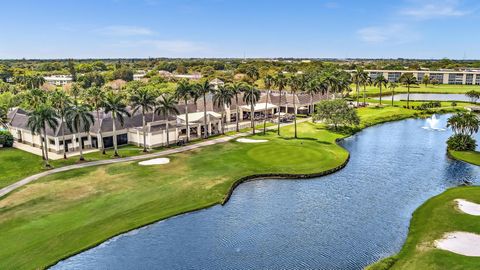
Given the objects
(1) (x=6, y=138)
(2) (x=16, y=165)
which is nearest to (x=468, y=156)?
(2) (x=16, y=165)

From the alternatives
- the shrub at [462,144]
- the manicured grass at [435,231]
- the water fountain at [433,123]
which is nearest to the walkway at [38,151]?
the manicured grass at [435,231]

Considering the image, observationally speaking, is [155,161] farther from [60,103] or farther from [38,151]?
[38,151]

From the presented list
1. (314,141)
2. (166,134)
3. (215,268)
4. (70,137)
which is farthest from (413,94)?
(215,268)

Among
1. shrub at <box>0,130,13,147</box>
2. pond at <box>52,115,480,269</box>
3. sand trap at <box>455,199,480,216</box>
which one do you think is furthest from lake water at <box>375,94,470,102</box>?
shrub at <box>0,130,13,147</box>

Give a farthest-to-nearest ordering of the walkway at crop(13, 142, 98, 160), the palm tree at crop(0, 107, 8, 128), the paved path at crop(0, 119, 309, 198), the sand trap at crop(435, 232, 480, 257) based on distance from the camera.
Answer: the palm tree at crop(0, 107, 8, 128) < the walkway at crop(13, 142, 98, 160) < the paved path at crop(0, 119, 309, 198) < the sand trap at crop(435, 232, 480, 257)

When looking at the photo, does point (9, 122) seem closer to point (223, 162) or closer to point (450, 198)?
point (223, 162)

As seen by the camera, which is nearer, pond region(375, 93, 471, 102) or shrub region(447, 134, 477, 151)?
shrub region(447, 134, 477, 151)

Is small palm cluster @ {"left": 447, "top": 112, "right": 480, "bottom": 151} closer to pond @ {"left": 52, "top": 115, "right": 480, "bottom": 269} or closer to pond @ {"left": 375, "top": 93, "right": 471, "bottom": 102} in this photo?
pond @ {"left": 52, "top": 115, "right": 480, "bottom": 269}

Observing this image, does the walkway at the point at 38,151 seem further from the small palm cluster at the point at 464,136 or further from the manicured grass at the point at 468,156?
the small palm cluster at the point at 464,136
